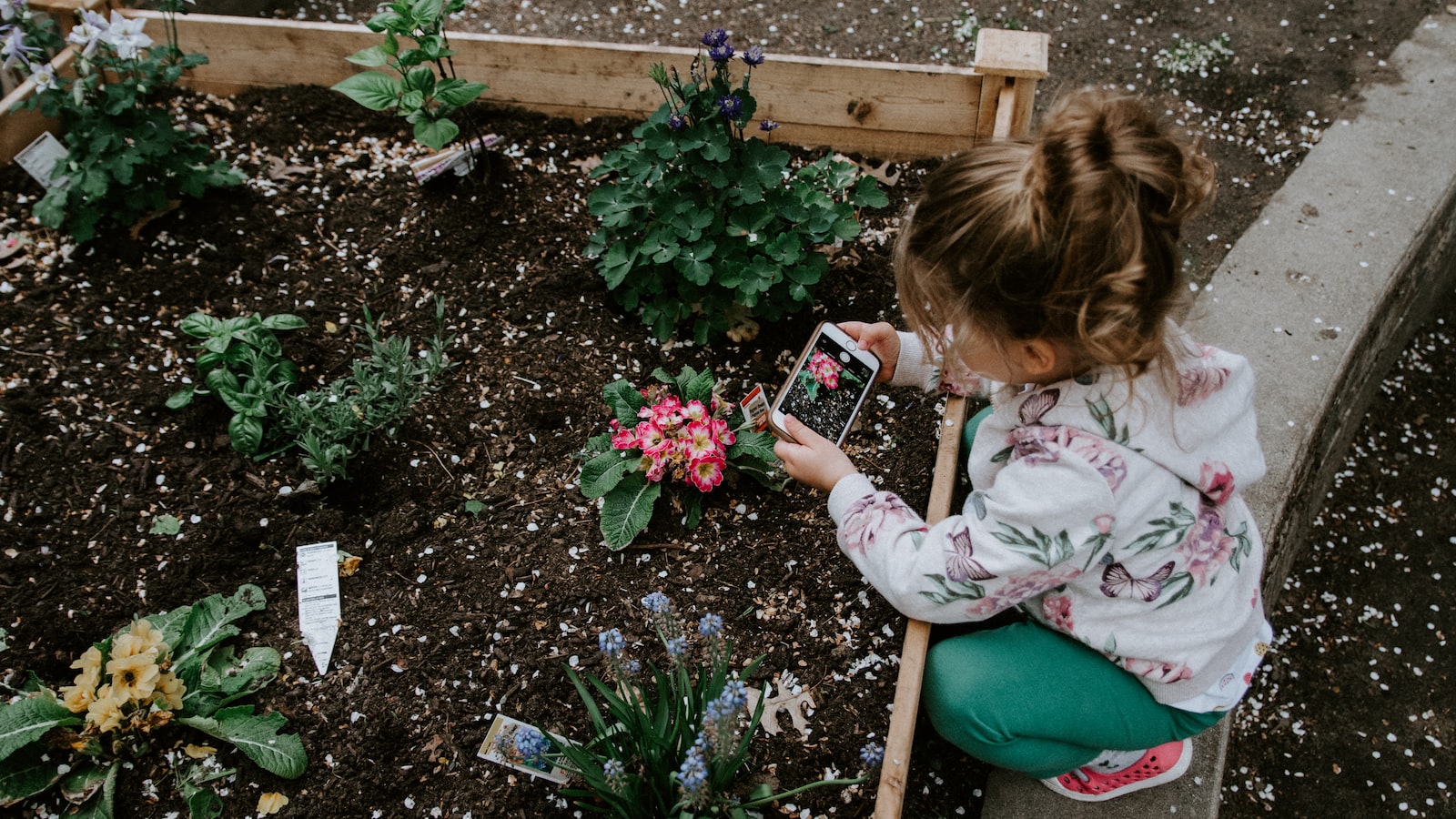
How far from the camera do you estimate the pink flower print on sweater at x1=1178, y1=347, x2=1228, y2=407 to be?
1.52 metres

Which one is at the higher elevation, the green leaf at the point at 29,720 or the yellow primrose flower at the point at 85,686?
the yellow primrose flower at the point at 85,686

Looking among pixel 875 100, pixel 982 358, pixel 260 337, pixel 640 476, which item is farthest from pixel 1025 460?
pixel 260 337

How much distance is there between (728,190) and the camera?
2244 mm

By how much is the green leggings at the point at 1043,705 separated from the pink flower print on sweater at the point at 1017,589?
6.5 inches

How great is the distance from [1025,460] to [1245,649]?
664 mm

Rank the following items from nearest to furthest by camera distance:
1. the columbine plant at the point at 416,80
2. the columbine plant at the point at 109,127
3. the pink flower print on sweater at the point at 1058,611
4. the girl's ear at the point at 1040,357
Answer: the girl's ear at the point at 1040,357
the pink flower print on sweater at the point at 1058,611
the columbine plant at the point at 416,80
the columbine plant at the point at 109,127

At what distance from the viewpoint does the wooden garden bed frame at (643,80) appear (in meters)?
2.72

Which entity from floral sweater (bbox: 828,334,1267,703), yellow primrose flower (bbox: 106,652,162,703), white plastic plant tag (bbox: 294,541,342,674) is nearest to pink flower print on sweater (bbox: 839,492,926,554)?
floral sweater (bbox: 828,334,1267,703)

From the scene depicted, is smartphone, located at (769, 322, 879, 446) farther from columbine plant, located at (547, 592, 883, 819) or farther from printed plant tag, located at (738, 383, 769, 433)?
columbine plant, located at (547, 592, 883, 819)

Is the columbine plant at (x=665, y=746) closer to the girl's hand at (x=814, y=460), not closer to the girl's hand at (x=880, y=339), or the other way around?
the girl's hand at (x=814, y=460)

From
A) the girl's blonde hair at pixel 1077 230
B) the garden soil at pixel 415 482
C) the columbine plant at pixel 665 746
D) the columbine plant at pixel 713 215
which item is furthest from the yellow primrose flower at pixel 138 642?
the girl's blonde hair at pixel 1077 230

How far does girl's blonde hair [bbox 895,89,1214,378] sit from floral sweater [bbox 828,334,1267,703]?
4.2 inches

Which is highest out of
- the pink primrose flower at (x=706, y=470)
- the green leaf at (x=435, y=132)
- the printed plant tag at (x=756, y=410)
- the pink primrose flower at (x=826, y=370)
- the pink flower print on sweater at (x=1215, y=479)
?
the green leaf at (x=435, y=132)

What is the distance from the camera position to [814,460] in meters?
1.92
